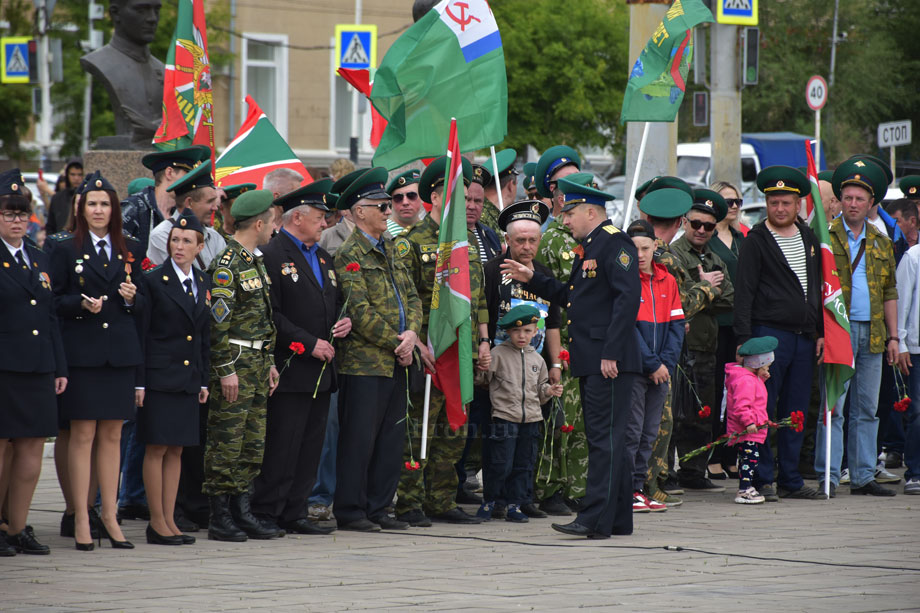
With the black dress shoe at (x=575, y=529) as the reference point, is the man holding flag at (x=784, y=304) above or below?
above

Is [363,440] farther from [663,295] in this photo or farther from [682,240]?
[682,240]

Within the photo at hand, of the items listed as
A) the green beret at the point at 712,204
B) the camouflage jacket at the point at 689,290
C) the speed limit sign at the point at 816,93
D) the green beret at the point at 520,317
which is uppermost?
the speed limit sign at the point at 816,93

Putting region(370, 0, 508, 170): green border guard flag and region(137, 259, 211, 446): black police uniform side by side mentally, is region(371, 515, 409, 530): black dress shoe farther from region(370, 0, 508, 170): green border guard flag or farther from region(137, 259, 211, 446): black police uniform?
region(370, 0, 508, 170): green border guard flag

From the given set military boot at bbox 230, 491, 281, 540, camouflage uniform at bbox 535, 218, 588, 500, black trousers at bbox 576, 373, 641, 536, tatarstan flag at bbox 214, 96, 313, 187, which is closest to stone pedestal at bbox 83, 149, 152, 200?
tatarstan flag at bbox 214, 96, 313, 187

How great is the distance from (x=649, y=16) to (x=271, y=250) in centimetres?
673

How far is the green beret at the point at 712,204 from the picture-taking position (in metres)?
11.5

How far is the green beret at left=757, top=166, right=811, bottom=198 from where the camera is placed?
436 inches

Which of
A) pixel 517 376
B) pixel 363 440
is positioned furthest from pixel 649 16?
pixel 363 440

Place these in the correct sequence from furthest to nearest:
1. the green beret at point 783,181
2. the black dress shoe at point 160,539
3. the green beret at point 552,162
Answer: the green beret at point 552,162
the green beret at point 783,181
the black dress shoe at point 160,539

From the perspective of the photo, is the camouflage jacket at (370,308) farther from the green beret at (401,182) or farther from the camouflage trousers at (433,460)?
the green beret at (401,182)

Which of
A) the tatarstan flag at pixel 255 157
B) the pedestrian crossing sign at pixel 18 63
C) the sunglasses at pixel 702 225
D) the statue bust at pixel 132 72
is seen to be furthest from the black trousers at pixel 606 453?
the pedestrian crossing sign at pixel 18 63

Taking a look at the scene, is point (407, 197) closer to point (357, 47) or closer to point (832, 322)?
point (832, 322)

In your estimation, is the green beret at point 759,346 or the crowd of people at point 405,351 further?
the green beret at point 759,346

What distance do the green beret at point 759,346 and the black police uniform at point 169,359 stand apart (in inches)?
166
